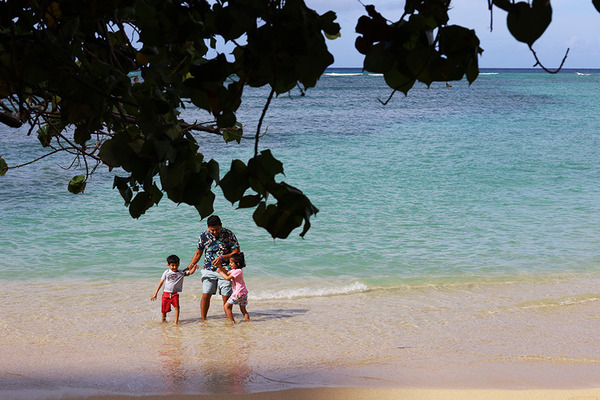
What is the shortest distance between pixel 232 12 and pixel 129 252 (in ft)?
40.4

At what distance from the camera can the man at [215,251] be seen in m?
8.55

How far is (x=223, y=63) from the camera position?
5.83 ft

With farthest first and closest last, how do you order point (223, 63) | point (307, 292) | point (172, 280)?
point (307, 292) < point (172, 280) < point (223, 63)

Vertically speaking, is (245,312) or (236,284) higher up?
(236,284)

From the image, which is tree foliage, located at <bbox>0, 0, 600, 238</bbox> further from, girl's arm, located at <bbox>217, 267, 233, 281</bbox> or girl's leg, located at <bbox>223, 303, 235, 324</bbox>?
girl's leg, located at <bbox>223, 303, 235, 324</bbox>

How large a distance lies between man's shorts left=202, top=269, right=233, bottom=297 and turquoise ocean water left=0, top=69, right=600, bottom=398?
1.58 feet

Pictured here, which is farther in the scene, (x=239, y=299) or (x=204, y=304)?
(x=204, y=304)

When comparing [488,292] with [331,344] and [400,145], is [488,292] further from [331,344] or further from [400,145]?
[400,145]

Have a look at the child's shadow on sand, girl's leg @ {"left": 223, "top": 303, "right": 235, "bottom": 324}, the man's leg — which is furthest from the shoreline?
the child's shadow on sand

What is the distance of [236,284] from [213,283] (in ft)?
0.94

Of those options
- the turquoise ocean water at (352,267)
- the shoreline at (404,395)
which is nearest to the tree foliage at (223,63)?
the turquoise ocean water at (352,267)

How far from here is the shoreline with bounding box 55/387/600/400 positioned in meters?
6.09

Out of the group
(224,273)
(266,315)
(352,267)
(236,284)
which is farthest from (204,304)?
(352,267)

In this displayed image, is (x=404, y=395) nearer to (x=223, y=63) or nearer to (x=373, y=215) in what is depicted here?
(x=223, y=63)
